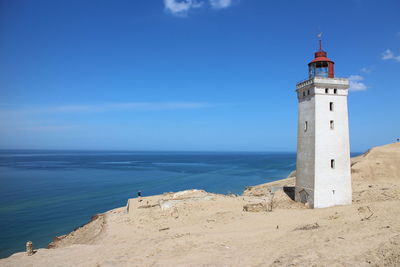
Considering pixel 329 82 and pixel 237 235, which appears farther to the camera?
pixel 329 82

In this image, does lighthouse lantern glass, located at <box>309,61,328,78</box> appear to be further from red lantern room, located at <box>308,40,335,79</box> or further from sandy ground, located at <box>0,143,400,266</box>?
sandy ground, located at <box>0,143,400,266</box>

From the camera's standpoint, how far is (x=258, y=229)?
15328 mm

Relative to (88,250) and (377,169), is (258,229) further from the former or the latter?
(377,169)

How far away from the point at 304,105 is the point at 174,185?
37.3 meters

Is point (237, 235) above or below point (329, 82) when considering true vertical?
below

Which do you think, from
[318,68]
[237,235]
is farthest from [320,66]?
[237,235]

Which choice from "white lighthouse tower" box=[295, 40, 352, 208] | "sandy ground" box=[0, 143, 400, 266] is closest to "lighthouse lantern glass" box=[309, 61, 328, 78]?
"white lighthouse tower" box=[295, 40, 352, 208]

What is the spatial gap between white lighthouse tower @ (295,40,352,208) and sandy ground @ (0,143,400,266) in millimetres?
1249

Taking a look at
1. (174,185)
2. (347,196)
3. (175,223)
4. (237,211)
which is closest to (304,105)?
(347,196)

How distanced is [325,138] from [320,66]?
534 centimetres

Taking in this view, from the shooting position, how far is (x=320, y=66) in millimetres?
20297

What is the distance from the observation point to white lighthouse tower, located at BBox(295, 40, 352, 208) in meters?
19.2

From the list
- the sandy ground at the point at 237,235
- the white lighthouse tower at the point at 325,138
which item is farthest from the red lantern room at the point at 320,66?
the sandy ground at the point at 237,235

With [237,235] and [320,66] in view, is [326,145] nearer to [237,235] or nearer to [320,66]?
[320,66]
